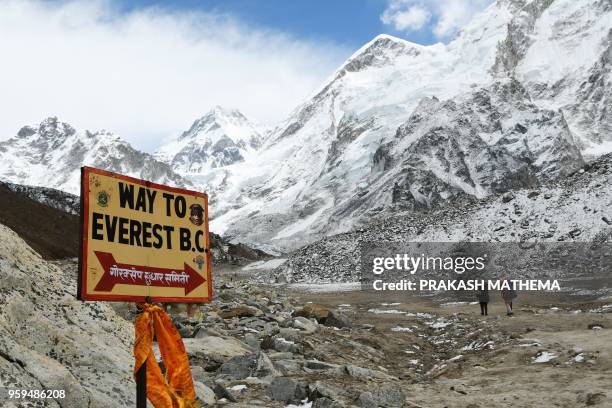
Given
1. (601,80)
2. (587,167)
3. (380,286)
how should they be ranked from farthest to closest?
(601,80)
(587,167)
(380,286)

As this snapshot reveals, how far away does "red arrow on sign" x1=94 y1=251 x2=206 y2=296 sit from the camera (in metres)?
4.87

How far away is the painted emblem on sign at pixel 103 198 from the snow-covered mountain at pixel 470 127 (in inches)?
3957

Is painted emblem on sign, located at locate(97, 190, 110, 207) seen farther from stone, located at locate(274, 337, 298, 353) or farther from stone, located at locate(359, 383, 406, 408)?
stone, located at locate(274, 337, 298, 353)

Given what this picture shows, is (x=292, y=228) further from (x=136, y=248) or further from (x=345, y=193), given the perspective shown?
(x=136, y=248)

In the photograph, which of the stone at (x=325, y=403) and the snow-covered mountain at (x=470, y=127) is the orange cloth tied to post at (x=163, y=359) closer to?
the stone at (x=325, y=403)

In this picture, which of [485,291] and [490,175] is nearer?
[485,291]

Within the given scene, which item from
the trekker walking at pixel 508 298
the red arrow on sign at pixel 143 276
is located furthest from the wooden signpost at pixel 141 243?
the trekker walking at pixel 508 298

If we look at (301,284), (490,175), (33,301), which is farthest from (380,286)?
(490,175)

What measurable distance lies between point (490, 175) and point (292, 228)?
63599 millimetres

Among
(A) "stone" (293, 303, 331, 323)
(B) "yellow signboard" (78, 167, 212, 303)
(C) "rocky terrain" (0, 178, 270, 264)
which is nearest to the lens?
(B) "yellow signboard" (78, 167, 212, 303)

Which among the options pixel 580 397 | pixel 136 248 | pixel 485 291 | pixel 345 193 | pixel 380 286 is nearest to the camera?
pixel 136 248

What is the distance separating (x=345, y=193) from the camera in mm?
149625

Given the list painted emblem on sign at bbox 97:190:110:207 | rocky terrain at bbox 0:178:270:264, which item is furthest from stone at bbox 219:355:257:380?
rocky terrain at bbox 0:178:270:264

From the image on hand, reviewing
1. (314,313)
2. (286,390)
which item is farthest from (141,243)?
(314,313)
